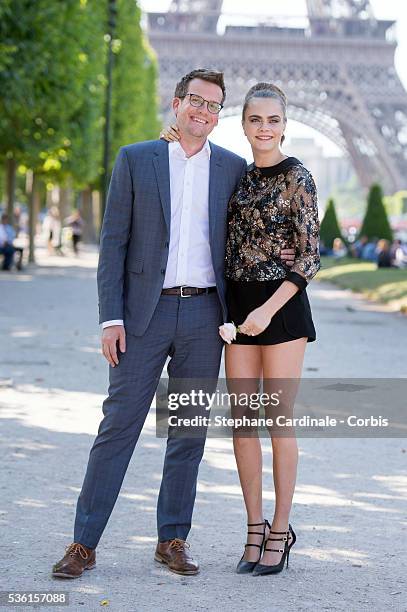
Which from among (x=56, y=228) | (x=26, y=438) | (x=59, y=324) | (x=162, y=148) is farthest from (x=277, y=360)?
(x=56, y=228)

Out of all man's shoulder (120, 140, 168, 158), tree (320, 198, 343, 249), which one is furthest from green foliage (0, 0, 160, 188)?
man's shoulder (120, 140, 168, 158)

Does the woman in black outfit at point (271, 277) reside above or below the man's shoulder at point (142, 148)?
A: below

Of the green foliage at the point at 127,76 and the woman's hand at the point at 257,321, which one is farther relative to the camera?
the green foliage at the point at 127,76

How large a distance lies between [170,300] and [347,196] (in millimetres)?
161007

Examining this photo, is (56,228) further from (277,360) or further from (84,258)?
(277,360)

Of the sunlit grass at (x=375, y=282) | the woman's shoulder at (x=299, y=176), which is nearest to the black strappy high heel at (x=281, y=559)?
the woman's shoulder at (x=299, y=176)

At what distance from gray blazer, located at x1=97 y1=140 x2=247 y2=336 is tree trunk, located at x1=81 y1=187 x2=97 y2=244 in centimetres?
4837

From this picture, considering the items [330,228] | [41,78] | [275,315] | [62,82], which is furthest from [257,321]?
[330,228]

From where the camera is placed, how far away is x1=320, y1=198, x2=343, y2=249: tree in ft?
181

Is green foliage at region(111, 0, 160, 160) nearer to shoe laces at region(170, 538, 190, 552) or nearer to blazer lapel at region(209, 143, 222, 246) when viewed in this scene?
blazer lapel at region(209, 143, 222, 246)

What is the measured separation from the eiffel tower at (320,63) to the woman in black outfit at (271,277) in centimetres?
6819

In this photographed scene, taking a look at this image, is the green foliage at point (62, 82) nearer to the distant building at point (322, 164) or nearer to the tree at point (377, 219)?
the tree at point (377, 219)

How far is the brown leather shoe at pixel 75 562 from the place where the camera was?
5.00 metres

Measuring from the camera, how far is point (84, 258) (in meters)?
42.8
